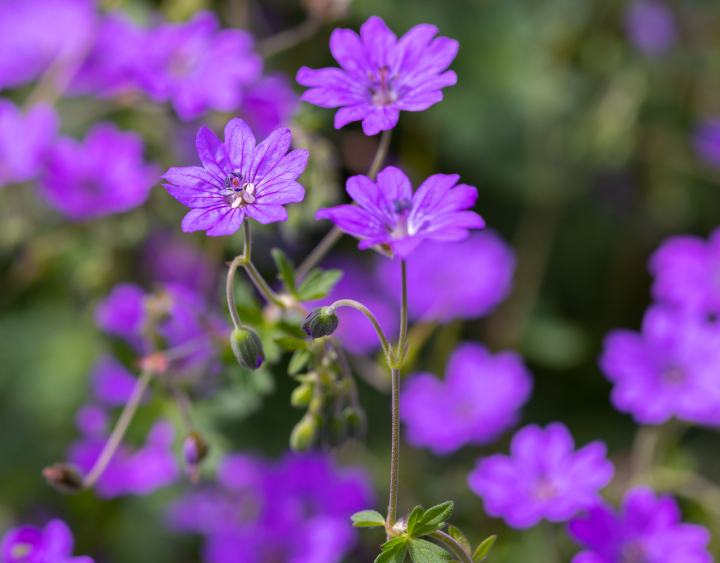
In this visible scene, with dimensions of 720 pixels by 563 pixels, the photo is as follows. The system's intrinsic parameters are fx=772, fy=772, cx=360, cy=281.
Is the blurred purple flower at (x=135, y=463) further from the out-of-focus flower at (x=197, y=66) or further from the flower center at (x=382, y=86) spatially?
the flower center at (x=382, y=86)

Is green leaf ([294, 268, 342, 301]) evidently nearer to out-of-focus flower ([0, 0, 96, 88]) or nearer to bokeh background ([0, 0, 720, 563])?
bokeh background ([0, 0, 720, 563])

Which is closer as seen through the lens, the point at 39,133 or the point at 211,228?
the point at 211,228

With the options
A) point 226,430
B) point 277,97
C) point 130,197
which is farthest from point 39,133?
point 226,430

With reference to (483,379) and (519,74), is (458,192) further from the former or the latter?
(519,74)

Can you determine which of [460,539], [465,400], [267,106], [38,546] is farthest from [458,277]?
[38,546]

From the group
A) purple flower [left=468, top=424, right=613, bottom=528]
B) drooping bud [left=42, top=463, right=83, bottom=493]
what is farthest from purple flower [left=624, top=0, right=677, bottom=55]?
drooping bud [left=42, top=463, right=83, bottom=493]

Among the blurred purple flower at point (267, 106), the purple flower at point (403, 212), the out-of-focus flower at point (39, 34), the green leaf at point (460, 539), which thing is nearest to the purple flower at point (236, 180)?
the purple flower at point (403, 212)
